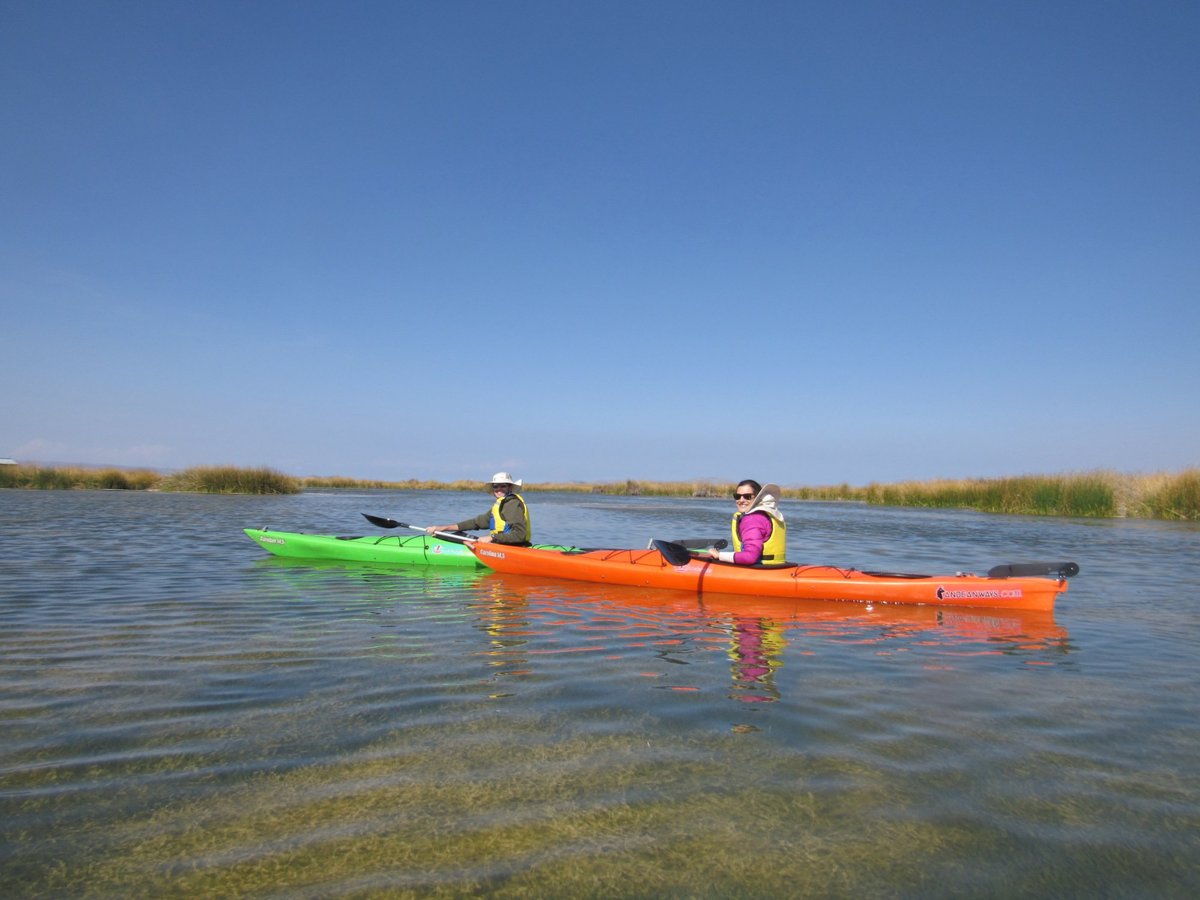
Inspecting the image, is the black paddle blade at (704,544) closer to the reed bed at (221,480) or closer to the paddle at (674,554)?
the paddle at (674,554)

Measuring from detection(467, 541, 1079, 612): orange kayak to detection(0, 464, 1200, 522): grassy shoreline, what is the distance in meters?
20.6

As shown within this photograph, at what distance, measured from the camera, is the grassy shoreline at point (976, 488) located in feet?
79.4

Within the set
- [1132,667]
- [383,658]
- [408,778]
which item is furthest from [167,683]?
[1132,667]

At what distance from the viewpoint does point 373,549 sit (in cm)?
1147

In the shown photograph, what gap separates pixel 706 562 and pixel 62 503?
854 inches

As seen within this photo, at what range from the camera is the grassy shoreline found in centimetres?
2420

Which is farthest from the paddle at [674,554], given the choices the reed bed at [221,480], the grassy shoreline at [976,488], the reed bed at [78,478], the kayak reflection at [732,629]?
the reed bed at [78,478]

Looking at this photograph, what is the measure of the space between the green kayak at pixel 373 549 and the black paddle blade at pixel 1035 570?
591 cm

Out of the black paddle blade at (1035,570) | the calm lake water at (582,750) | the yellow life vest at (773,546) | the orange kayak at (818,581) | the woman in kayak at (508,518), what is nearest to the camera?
the calm lake water at (582,750)

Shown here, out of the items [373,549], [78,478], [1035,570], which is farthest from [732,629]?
[78,478]

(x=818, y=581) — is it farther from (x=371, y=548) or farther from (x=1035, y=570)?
(x=371, y=548)

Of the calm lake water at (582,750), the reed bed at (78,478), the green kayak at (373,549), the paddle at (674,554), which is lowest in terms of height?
the calm lake water at (582,750)

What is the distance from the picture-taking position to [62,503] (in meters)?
21.7

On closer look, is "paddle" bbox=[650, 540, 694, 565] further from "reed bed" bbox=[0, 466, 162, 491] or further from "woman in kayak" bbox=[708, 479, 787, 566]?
"reed bed" bbox=[0, 466, 162, 491]
